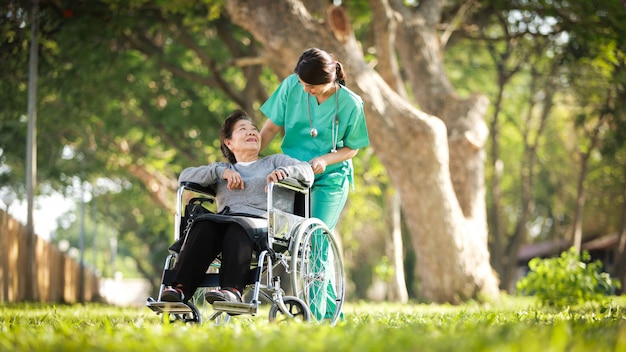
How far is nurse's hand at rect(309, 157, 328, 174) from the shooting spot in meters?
5.07

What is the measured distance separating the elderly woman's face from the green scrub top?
0.34m

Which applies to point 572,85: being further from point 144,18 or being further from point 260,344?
point 260,344

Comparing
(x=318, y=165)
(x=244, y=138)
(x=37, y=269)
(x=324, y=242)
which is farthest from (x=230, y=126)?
(x=37, y=269)

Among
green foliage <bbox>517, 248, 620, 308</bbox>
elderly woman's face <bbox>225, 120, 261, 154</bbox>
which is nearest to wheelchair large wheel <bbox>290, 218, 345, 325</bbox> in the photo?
elderly woman's face <bbox>225, 120, 261, 154</bbox>

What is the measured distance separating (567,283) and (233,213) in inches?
195

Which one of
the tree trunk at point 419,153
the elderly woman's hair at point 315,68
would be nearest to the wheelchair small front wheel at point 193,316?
the elderly woman's hair at point 315,68

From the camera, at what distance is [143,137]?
17297 millimetres

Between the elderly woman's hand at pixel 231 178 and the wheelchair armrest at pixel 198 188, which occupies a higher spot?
the elderly woman's hand at pixel 231 178

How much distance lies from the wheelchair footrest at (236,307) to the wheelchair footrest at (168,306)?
26 cm

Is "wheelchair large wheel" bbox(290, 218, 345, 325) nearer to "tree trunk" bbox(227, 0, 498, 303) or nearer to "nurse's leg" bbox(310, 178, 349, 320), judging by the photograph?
"nurse's leg" bbox(310, 178, 349, 320)

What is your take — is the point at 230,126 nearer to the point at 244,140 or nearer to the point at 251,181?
the point at 244,140

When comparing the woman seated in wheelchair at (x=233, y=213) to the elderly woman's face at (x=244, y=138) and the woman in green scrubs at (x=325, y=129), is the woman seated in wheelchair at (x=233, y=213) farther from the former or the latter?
the woman in green scrubs at (x=325, y=129)

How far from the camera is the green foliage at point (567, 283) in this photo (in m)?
8.58

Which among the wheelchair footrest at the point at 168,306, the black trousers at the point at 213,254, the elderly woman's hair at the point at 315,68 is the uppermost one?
the elderly woman's hair at the point at 315,68
